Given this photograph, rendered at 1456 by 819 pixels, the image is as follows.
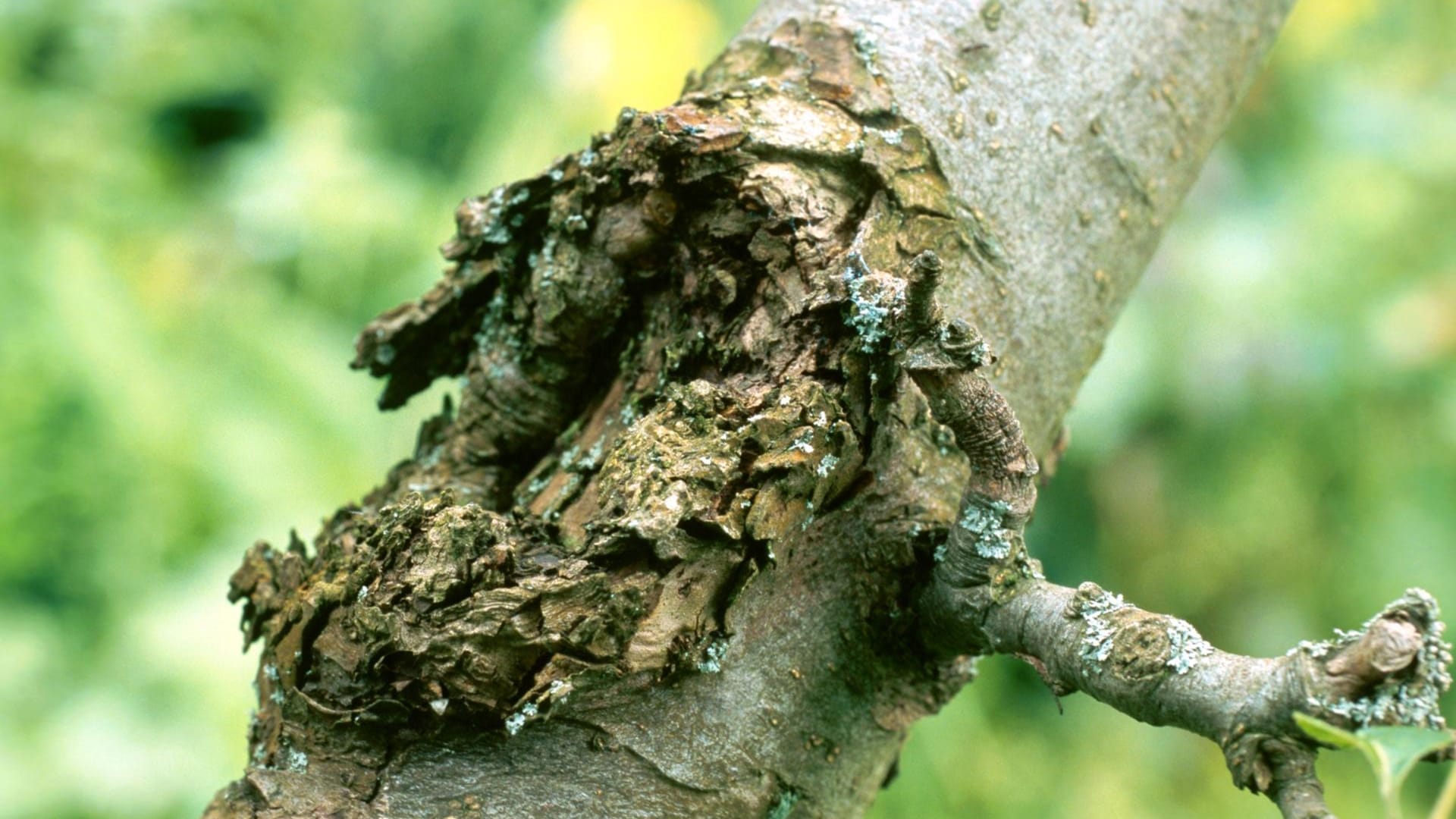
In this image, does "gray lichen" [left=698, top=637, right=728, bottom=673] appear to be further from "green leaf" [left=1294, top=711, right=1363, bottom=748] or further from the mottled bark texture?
"green leaf" [left=1294, top=711, right=1363, bottom=748]

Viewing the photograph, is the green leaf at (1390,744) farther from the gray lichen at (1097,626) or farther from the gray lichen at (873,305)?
the gray lichen at (873,305)

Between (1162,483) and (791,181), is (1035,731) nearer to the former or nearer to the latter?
(1162,483)

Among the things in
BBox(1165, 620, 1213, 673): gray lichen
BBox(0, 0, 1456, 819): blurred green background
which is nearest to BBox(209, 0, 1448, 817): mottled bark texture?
BBox(1165, 620, 1213, 673): gray lichen

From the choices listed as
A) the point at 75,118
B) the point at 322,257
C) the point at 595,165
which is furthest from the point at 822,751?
the point at 75,118

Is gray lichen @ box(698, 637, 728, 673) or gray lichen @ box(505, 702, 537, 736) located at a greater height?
gray lichen @ box(698, 637, 728, 673)

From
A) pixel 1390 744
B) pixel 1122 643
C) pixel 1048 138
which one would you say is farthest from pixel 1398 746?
pixel 1048 138

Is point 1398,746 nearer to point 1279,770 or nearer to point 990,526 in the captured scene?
point 1279,770
